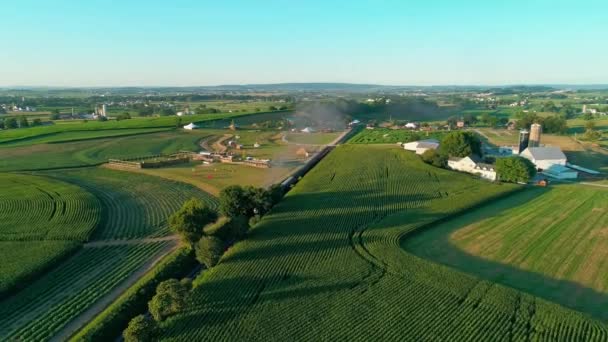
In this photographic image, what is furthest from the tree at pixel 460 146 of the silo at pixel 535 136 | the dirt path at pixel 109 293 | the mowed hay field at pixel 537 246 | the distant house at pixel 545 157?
the dirt path at pixel 109 293

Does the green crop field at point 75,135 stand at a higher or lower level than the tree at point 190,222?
higher

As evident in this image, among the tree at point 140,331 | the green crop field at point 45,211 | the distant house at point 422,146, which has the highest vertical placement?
the distant house at point 422,146

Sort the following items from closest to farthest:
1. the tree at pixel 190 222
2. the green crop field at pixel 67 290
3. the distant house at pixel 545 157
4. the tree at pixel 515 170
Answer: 1. the green crop field at pixel 67 290
2. the tree at pixel 190 222
3. the tree at pixel 515 170
4. the distant house at pixel 545 157

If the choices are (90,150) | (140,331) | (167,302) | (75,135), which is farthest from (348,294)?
(75,135)

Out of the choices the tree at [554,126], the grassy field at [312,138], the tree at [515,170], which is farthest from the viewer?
the tree at [554,126]

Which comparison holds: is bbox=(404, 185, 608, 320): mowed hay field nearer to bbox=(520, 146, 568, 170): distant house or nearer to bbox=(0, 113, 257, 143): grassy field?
bbox=(520, 146, 568, 170): distant house

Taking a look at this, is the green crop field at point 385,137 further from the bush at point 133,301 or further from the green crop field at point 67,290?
the bush at point 133,301
